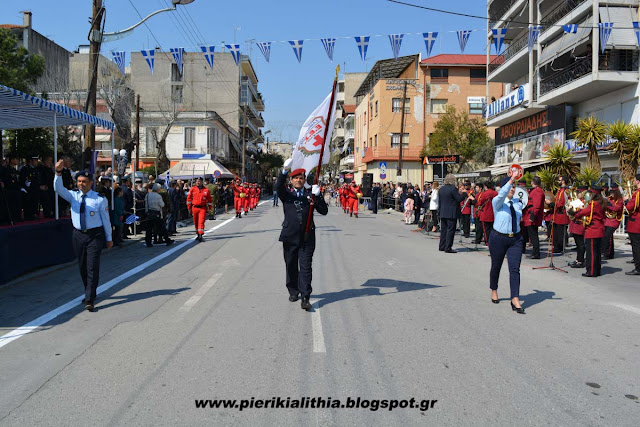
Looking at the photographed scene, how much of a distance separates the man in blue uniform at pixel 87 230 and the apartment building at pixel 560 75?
604 inches

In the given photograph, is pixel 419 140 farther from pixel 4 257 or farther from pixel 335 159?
pixel 4 257

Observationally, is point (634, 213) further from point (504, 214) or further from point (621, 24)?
point (621, 24)

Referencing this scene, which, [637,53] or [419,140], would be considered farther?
[419,140]

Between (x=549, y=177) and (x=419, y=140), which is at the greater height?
(x=419, y=140)

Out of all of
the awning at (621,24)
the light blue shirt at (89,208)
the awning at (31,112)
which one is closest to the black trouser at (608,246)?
the light blue shirt at (89,208)

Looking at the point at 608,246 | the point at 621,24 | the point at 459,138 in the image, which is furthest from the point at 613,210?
the point at 459,138

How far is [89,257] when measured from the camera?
24.2 feet

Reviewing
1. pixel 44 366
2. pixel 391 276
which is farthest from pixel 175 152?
pixel 44 366

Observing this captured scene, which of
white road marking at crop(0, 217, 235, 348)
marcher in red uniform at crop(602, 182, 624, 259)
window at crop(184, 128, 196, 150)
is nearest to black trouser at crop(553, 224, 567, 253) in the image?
marcher in red uniform at crop(602, 182, 624, 259)

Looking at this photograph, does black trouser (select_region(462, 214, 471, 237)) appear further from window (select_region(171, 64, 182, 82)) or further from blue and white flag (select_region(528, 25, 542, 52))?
window (select_region(171, 64, 182, 82))

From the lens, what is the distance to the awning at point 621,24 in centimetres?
2162

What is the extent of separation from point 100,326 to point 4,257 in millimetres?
3689

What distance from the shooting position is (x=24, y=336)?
605cm

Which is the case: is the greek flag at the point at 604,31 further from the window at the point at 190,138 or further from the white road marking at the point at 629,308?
the window at the point at 190,138
